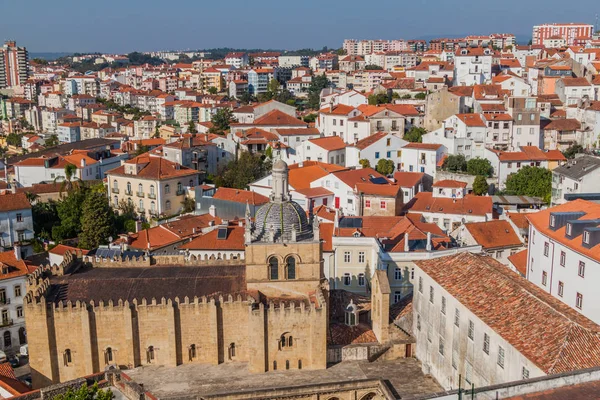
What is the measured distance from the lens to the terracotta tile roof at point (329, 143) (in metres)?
82.1

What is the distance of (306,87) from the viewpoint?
176 meters

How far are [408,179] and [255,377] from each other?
39.6m

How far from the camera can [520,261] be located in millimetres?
47969

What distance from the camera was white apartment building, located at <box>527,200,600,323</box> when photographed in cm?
3481

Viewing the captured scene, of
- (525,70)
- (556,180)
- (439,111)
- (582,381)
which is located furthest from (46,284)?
(525,70)

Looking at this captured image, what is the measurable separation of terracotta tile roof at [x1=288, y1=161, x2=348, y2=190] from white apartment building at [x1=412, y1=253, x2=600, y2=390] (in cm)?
3456

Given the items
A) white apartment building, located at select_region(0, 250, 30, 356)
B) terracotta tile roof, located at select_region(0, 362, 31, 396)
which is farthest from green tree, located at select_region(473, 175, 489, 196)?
terracotta tile roof, located at select_region(0, 362, 31, 396)

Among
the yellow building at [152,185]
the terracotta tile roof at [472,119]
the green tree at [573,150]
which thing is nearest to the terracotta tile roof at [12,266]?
the yellow building at [152,185]

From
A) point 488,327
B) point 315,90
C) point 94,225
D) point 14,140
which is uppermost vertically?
point 315,90

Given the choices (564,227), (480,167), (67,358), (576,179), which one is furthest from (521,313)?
(480,167)

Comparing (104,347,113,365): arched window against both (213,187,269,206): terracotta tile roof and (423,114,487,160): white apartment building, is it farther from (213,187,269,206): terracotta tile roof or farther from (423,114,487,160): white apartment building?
(423,114,487,160): white apartment building

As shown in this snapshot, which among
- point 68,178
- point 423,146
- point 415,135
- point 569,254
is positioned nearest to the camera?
point 569,254

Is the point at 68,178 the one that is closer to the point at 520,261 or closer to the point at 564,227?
the point at 520,261

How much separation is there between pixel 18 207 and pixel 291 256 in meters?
40.8
